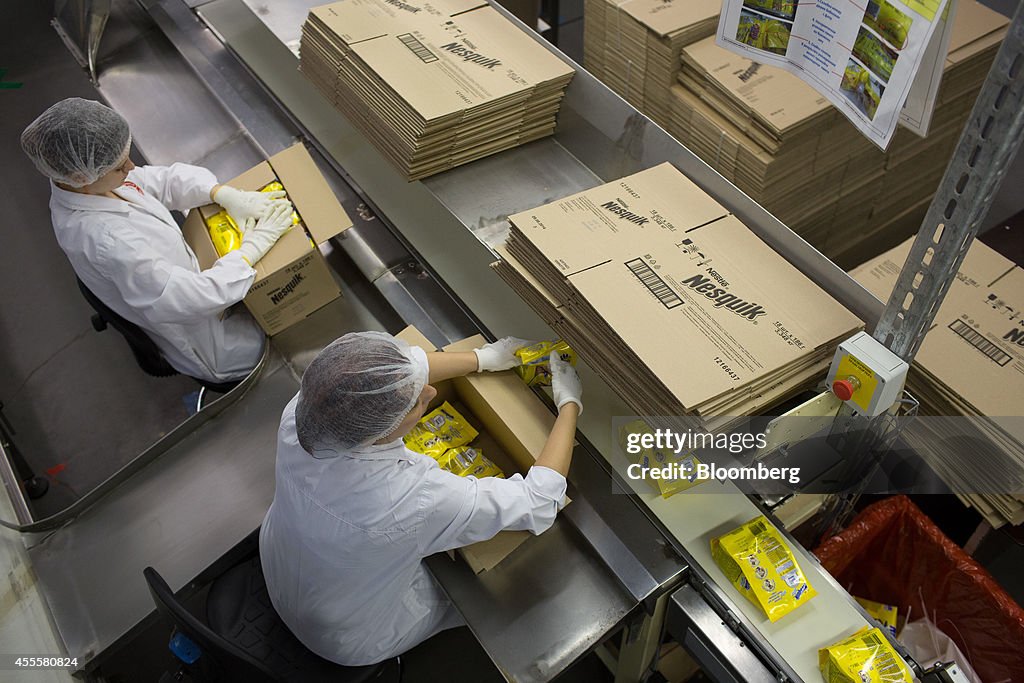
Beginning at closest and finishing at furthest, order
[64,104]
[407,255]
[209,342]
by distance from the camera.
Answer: [64,104] < [209,342] < [407,255]

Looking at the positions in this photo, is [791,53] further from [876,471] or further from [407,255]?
[407,255]

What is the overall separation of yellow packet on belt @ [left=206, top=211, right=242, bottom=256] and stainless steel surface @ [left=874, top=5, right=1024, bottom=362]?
6.63ft

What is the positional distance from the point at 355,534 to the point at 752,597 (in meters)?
0.92

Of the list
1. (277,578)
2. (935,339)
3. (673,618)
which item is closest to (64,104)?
(277,578)

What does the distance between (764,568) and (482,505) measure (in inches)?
26.4

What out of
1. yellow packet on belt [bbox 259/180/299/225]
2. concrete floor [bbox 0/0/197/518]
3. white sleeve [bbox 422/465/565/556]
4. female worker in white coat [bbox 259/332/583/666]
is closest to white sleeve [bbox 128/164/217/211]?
yellow packet on belt [bbox 259/180/299/225]

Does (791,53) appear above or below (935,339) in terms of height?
above

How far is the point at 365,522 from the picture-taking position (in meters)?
1.75

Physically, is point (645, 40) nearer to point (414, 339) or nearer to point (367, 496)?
point (414, 339)

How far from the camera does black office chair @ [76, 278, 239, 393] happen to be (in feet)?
8.14

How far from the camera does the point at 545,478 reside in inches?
73.9

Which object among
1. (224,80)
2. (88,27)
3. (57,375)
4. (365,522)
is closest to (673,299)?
(365,522)

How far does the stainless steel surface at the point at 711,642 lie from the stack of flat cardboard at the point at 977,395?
660 millimetres

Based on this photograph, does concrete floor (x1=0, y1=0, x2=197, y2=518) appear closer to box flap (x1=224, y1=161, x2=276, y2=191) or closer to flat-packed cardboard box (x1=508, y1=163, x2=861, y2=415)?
box flap (x1=224, y1=161, x2=276, y2=191)
